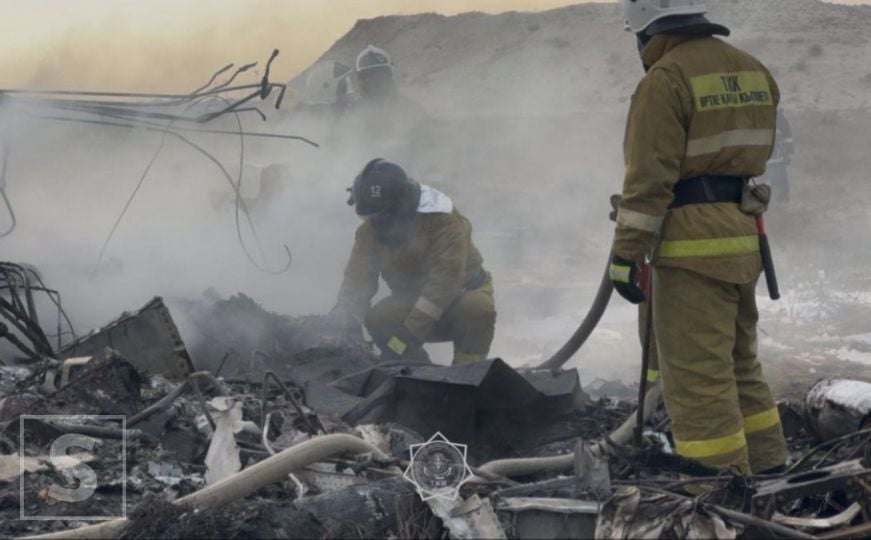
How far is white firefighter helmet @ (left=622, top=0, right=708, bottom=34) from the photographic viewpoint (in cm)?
404

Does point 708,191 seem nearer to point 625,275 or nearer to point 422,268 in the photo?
point 625,275

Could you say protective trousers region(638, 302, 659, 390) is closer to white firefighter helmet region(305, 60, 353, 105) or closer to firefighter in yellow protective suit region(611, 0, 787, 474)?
firefighter in yellow protective suit region(611, 0, 787, 474)

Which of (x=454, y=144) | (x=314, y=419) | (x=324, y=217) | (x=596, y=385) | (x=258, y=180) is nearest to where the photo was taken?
(x=314, y=419)

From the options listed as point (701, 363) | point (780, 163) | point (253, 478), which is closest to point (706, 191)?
point (701, 363)

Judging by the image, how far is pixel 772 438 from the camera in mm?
4086

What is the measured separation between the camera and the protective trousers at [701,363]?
384 centimetres

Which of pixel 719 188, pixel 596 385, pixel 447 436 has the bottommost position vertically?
pixel 596 385

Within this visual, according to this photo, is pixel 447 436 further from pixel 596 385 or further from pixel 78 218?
pixel 78 218

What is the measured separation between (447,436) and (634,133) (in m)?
1.66

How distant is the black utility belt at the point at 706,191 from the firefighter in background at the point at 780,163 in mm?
11840

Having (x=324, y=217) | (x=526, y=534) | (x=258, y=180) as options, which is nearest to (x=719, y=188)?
(x=526, y=534)

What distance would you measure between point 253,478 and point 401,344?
369 centimetres

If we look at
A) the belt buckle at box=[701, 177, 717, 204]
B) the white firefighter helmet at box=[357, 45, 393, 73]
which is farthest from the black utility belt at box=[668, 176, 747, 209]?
the white firefighter helmet at box=[357, 45, 393, 73]

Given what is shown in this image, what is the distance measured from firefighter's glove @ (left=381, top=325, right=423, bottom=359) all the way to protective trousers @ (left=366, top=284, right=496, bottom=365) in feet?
0.29
